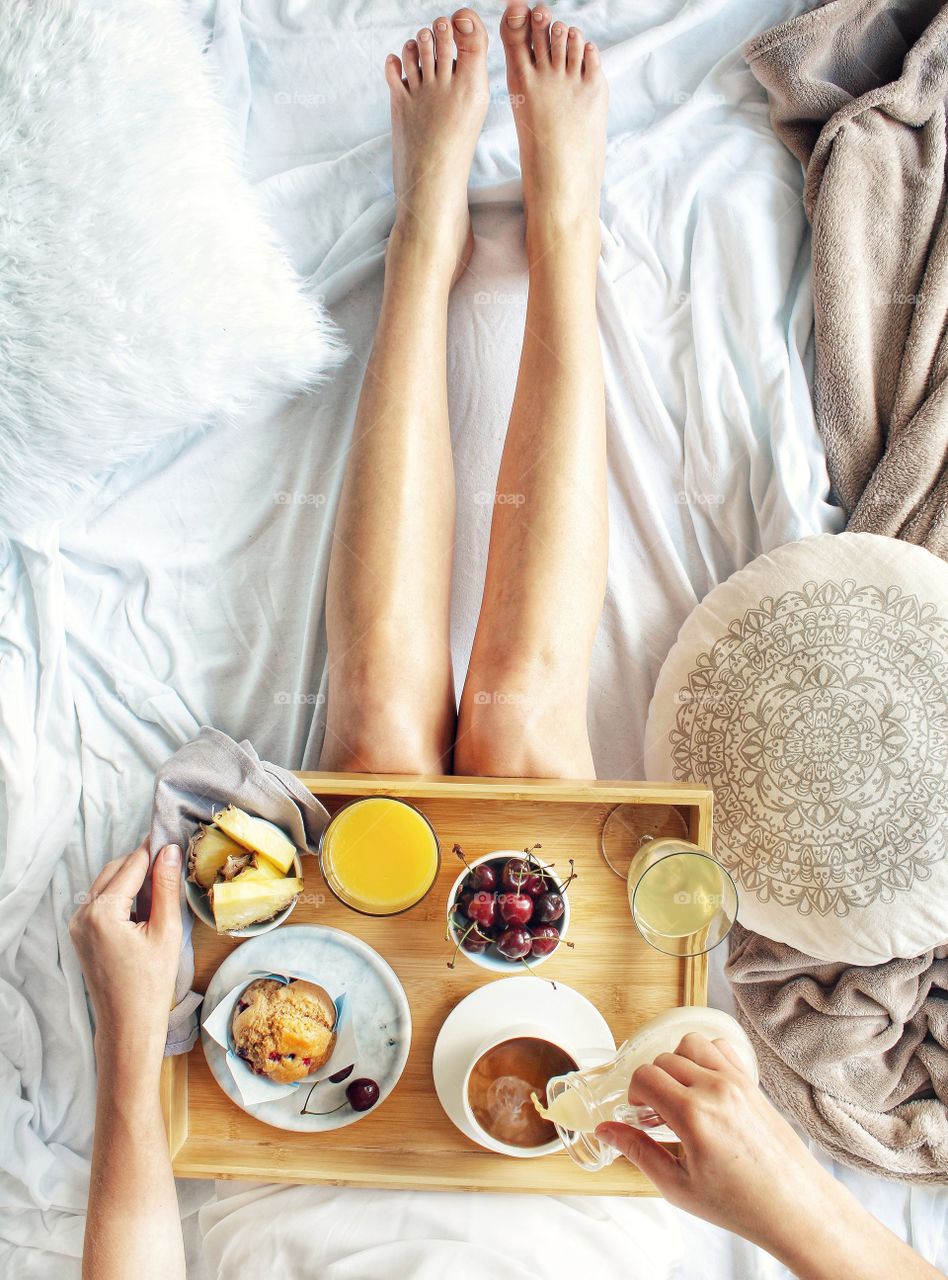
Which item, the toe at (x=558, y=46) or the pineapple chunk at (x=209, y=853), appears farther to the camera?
the toe at (x=558, y=46)

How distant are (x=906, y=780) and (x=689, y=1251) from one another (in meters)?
0.63

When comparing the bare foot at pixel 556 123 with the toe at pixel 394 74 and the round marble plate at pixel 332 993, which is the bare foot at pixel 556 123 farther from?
the round marble plate at pixel 332 993

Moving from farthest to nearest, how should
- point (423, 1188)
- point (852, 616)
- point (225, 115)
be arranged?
point (225, 115) < point (852, 616) < point (423, 1188)

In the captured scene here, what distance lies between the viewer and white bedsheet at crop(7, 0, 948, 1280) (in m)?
1.09

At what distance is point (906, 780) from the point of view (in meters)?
1.01

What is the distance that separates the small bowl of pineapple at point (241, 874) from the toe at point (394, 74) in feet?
3.15

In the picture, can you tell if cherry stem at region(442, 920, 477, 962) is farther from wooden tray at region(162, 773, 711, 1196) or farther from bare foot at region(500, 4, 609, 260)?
bare foot at region(500, 4, 609, 260)

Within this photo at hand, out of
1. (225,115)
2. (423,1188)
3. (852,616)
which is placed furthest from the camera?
(225,115)

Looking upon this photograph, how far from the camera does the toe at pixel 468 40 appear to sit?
4.06 feet

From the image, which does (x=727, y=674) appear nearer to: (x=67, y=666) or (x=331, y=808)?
(x=331, y=808)

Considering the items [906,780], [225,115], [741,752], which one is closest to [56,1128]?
[741,752]

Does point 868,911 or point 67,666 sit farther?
point 67,666

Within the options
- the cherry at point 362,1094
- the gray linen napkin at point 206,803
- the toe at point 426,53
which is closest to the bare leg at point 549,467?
the toe at point 426,53

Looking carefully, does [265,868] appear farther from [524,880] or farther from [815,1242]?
[815,1242]
